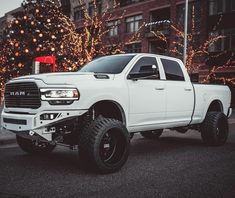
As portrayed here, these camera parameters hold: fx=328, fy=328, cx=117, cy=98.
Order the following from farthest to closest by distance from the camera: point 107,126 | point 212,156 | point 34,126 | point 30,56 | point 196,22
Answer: point 196,22 < point 30,56 < point 212,156 < point 107,126 < point 34,126

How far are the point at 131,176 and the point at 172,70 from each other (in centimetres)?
295

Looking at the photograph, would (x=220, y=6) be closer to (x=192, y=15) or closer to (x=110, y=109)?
(x=192, y=15)

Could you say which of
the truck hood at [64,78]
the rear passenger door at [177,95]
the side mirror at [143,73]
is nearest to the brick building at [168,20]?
the rear passenger door at [177,95]

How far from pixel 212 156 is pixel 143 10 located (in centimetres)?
3175

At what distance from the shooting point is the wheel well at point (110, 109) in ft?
18.3

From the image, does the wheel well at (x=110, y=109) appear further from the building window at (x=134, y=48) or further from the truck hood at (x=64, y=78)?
the building window at (x=134, y=48)

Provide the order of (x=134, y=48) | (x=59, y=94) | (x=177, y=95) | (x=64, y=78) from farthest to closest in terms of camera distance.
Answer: (x=134, y=48), (x=177, y=95), (x=64, y=78), (x=59, y=94)

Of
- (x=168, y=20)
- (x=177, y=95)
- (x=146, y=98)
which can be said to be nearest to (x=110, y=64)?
(x=146, y=98)

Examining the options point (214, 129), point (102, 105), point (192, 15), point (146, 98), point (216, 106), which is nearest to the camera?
point (102, 105)

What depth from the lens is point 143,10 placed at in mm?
36438

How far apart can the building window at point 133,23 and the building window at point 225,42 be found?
973cm

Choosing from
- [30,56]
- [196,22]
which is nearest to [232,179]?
[30,56]

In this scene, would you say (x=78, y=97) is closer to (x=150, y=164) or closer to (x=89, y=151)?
(x=89, y=151)

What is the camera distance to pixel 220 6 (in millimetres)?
30141
